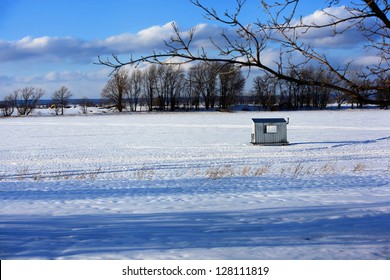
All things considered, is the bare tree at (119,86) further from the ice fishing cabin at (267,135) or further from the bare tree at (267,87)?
the ice fishing cabin at (267,135)

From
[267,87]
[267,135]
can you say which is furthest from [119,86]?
[267,135]

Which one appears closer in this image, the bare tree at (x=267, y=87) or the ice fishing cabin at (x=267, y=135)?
the bare tree at (x=267, y=87)

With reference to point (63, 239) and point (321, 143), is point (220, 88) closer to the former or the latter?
point (63, 239)

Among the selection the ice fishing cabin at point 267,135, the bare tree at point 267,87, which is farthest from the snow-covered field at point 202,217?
the ice fishing cabin at point 267,135

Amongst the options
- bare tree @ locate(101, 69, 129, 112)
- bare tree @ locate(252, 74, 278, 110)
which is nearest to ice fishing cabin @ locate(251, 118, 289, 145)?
bare tree @ locate(101, 69, 129, 112)

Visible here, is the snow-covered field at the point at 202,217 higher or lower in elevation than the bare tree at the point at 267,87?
lower

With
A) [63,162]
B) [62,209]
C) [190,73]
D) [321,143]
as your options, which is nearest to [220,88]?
[190,73]

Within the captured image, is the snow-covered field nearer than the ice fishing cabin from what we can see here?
Yes

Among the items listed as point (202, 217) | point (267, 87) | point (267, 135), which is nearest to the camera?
point (267, 87)

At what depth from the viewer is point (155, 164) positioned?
20.8 metres

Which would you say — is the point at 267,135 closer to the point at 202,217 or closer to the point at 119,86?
the point at 202,217

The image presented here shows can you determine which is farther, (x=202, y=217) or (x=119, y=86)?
(x=202, y=217)

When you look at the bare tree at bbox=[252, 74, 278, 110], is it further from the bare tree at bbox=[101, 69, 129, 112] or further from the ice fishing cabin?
the ice fishing cabin
